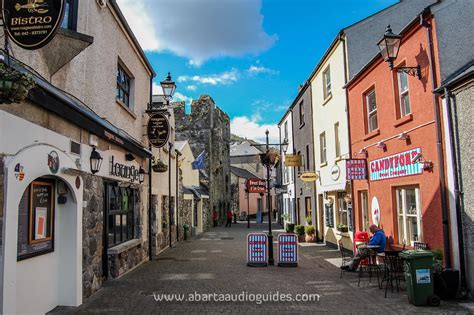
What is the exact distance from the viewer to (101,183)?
341 inches

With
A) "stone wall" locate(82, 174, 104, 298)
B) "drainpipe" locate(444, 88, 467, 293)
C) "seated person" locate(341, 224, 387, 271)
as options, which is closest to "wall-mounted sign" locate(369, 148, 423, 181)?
"drainpipe" locate(444, 88, 467, 293)

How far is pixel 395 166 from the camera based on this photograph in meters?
9.80

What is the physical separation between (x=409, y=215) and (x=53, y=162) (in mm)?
8229

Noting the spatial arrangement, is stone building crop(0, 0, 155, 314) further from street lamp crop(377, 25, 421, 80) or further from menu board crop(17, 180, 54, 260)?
street lamp crop(377, 25, 421, 80)

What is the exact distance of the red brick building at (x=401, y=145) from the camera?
8250 millimetres

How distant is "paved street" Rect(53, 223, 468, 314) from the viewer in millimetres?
6750

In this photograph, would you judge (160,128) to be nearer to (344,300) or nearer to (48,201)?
(48,201)

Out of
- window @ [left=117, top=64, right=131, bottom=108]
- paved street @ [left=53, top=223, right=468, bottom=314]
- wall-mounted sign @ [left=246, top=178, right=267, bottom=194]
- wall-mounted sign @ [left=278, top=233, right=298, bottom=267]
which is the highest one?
window @ [left=117, top=64, right=131, bottom=108]

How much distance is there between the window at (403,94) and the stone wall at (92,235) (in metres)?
7.70

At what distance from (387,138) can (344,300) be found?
4900mm

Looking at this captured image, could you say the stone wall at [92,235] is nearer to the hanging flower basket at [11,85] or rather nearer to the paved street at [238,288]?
the paved street at [238,288]

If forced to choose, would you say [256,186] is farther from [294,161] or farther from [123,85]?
[123,85]

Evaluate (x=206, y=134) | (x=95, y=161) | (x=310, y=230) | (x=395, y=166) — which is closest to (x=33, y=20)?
(x=95, y=161)

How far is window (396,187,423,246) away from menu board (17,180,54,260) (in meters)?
8.04
